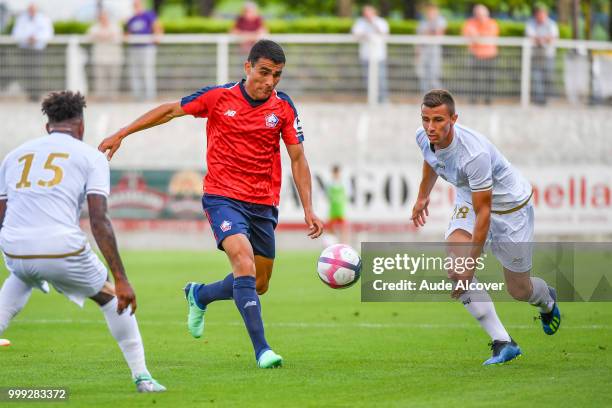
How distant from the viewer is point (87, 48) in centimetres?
2761

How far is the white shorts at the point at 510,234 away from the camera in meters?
10.5

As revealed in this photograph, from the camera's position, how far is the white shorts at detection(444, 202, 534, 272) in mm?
10531

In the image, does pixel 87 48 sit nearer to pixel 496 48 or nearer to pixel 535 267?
pixel 496 48

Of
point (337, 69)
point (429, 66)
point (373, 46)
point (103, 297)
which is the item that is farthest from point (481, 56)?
point (103, 297)

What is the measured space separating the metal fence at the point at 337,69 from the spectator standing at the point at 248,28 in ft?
0.55

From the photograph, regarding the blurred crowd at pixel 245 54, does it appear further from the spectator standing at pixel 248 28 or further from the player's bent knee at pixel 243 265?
the player's bent knee at pixel 243 265

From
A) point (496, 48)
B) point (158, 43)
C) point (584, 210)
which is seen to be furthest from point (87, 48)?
point (584, 210)

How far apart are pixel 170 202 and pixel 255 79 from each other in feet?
54.5

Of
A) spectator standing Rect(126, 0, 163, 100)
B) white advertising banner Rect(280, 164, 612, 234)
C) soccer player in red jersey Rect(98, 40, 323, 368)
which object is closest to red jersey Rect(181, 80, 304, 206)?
soccer player in red jersey Rect(98, 40, 323, 368)

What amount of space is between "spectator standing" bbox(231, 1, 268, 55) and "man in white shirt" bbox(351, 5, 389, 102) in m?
2.21

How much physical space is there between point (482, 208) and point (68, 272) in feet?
11.7

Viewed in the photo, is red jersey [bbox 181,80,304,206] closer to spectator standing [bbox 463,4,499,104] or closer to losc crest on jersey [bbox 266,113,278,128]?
losc crest on jersey [bbox 266,113,278,128]

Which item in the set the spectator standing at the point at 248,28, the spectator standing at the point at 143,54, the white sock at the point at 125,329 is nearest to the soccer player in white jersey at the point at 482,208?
the white sock at the point at 125,329

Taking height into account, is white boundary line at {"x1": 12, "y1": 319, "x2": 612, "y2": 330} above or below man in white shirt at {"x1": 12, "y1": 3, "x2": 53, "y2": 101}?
below
